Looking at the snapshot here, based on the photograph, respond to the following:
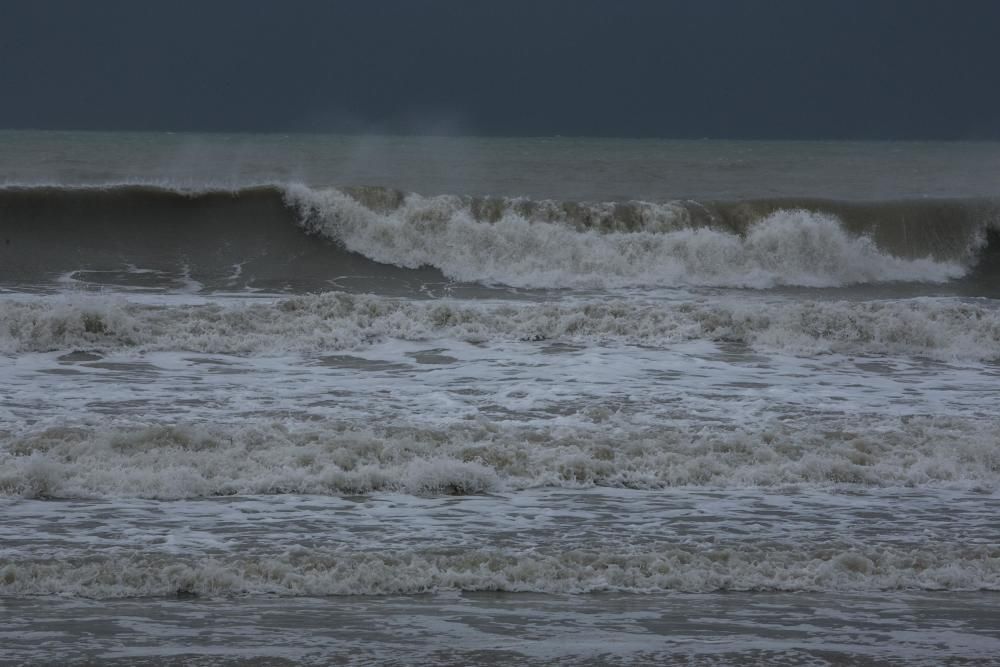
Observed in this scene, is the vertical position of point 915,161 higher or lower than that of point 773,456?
higher

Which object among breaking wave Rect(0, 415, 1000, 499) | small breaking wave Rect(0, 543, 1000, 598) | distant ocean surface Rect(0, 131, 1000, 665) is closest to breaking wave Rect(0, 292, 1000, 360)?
distant ocean surface Rect(0, 131, 1000, 665)

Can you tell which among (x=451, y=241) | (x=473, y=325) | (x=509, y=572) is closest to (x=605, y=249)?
(x=451, y=241)

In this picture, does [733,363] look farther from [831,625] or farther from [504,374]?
[831,625]

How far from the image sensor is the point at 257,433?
7.88 meters

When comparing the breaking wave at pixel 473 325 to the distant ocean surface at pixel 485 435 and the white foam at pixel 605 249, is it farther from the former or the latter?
the white foam at pixel 605 249

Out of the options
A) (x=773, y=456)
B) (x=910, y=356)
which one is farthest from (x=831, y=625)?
(x=910, y=356)

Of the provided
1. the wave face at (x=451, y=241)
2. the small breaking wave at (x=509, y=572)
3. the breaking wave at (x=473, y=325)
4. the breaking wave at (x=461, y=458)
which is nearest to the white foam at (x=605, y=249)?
the wave face at (x=451, y=241)

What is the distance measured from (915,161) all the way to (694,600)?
33859 mm

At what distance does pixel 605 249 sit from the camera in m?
17.0

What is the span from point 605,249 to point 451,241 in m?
2.43

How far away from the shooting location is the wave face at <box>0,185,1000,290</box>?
16188 millimetres

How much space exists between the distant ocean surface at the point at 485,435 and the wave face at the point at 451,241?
0.07 m

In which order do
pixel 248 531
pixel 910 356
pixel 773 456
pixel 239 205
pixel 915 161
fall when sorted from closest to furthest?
pixel 248 531 → pixel 773 456 → pixel 910 356 → pixel 239 205 → pixel 915 161

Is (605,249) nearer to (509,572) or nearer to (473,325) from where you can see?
(473,325)
